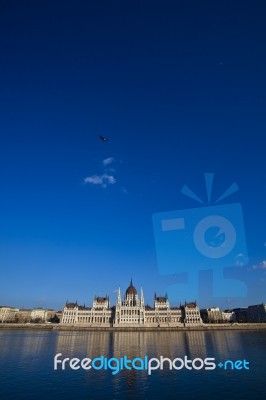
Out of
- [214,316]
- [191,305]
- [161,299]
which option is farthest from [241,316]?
[161,299]

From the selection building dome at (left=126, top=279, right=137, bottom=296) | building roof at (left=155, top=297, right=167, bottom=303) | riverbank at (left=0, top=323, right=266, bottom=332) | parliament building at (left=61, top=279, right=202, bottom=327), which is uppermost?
building dome at (left=126, top=279, right=137, bottom=296)

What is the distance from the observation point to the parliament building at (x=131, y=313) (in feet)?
470

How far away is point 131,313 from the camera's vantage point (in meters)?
145

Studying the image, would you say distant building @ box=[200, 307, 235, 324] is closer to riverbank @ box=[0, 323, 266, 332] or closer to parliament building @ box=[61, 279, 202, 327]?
parliament building @ box=[61, 279, 202, 327]

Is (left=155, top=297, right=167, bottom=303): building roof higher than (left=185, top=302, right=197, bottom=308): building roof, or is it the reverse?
(left=155, top=297, right=167, bottom=303): building roof

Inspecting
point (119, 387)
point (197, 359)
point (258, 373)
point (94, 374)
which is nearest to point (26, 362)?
point (94, 374)

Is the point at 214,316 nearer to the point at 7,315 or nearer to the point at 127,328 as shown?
the point at 127,328

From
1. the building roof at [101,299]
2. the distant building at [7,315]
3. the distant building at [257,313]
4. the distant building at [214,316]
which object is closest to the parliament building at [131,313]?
the building roof at [101,299]

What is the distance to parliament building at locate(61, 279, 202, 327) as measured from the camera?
143 metres

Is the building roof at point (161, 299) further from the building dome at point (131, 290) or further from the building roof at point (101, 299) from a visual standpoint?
the building roof at point (101, 299)

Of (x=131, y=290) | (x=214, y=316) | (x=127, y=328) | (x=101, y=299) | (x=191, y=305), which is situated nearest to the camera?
(x=127, y=328)

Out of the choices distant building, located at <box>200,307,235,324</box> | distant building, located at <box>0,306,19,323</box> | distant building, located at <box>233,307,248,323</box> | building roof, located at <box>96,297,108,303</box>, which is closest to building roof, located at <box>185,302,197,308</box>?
distant building, located at <box>200,307,235,324</box>

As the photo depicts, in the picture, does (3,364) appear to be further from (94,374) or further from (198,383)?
(198,383)

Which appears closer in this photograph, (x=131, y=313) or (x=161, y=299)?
(x=131, y=313)
